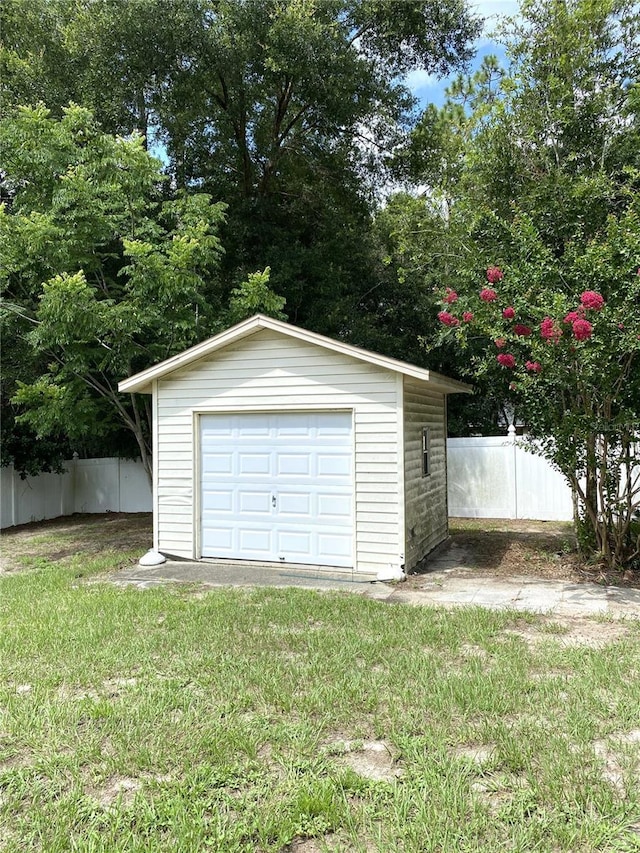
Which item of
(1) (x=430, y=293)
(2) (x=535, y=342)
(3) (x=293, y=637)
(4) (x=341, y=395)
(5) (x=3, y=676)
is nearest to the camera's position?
(5) (x=3, y=676)

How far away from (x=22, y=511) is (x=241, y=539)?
7.31 m

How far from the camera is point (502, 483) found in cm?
1194

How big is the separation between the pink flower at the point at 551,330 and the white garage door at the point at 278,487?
8.52 ft

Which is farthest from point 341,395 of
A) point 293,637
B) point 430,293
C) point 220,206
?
point 430,293

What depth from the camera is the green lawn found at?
247 centimetres

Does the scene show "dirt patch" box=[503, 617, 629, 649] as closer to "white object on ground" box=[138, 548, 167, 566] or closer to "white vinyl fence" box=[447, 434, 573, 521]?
"white object on ground" box=[138, 548, 167, 566]

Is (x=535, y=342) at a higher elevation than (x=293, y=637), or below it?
higher

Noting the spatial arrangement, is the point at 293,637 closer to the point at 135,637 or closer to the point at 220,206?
the point at 135,637

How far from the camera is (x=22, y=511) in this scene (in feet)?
41.6

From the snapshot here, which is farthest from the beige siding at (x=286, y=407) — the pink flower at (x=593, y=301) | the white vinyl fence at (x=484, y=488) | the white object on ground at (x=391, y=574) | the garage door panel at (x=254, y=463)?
the white vinyl fence at (x=484, y=488)

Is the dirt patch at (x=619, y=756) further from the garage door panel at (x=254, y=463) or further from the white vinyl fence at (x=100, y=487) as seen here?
the white vinyl fence at (x=100, y=487)

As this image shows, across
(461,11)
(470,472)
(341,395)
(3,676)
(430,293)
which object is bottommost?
(3,676)

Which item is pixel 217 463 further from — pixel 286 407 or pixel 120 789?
pixel 120 789

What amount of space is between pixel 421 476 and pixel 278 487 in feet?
6.75
